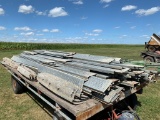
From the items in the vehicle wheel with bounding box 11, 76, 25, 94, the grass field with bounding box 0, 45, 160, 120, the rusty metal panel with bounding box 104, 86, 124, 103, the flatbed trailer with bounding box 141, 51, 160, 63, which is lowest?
the grass field with bounding box 0, 45, 160, 120

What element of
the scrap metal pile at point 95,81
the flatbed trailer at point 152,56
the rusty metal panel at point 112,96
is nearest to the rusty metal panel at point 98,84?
the scrap metal pile at point 95,81

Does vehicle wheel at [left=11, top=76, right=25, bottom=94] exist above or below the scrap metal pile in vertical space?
below

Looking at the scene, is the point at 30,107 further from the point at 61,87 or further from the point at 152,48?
the point at 152,48

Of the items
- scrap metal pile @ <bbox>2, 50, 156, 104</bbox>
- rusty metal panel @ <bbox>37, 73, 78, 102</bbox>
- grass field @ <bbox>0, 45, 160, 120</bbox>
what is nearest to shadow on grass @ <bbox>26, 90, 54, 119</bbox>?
grass field @ <bbox>0, 45, 160, 120</bbox>

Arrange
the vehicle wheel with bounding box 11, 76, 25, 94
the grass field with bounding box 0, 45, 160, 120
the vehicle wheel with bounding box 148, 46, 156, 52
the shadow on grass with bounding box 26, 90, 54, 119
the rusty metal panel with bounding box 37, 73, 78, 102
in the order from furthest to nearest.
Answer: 1. the vehicle wheel with bounding box 148, 46, 156, 52
2. the vehicle wheel with bounding box 11, 76, 25, 94
3. the shadow on grass with bounding box 26, 90, 54, 119
4. the grass field with bounding box 0, 45, 160, 120
5. the rusty metal panel with bounding box 37, 73, 78, 102

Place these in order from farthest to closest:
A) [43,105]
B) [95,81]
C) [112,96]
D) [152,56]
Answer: [152,56] < [43,105] < [95,81] < [112,96]

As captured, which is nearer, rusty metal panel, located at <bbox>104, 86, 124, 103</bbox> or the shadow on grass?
rusty metal panel, located at <bbox>104, 86, 124, 103</bbox>

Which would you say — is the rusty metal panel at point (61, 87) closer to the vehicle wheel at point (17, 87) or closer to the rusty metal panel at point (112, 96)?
the rusty metal panel at point (112, 96)

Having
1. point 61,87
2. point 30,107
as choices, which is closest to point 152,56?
point 30,107

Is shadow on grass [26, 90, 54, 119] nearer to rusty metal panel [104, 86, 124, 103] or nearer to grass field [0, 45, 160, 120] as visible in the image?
grass field [0, 45, 160, 120]

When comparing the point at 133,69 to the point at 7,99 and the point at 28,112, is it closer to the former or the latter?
the point at 28,112

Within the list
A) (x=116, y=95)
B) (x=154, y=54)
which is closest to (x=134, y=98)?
(x=116, y=95)

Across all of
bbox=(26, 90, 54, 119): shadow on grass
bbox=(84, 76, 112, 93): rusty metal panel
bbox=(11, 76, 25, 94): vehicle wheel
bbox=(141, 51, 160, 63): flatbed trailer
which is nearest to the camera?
bbox=(84, 76, 112, 93): rusty metal panel

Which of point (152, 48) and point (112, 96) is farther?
point (152, 48)
